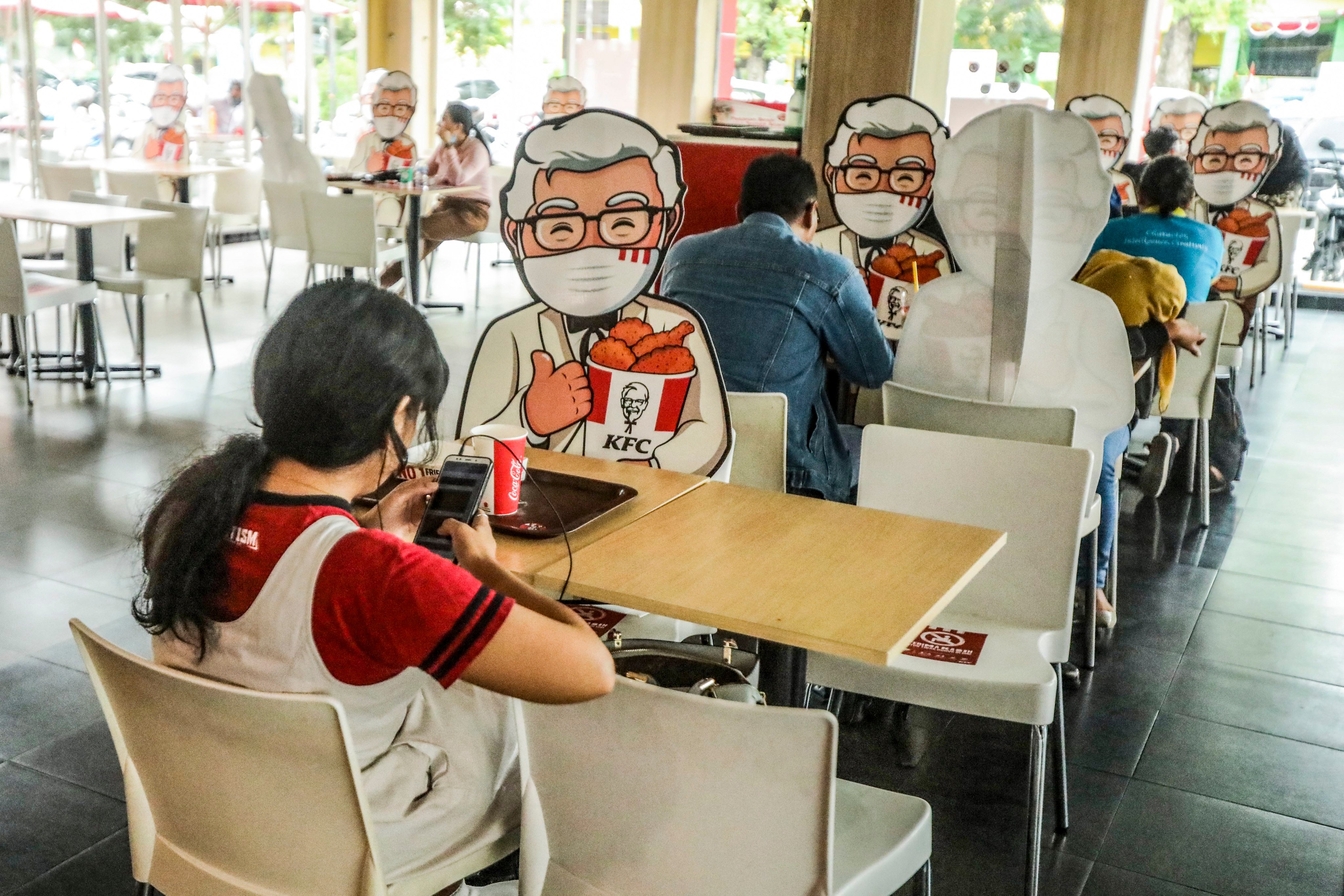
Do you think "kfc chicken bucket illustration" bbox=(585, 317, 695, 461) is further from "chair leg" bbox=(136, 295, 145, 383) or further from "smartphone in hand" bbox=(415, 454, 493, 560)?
"chair leg" bbox=(136, 295, 145, 383)

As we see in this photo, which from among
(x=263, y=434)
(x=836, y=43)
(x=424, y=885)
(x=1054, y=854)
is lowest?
(x=1054, y=854)

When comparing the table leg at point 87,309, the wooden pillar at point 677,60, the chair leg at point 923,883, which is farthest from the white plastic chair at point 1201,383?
the wooden pillar at point 677,60

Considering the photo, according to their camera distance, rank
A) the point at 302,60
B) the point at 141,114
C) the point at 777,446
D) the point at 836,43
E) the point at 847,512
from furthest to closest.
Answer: the point at 302,60
the point at 141,114
the point at 836,43
the point at 777,446
the point at 847,512

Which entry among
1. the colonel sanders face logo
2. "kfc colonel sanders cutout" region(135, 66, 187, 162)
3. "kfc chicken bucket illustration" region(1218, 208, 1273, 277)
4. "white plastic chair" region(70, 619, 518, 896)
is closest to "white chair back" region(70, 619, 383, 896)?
"white plastic chair" region(70, 619, 518, 896)

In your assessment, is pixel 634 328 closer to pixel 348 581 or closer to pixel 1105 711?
pixel 348 581

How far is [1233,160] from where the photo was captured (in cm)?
587

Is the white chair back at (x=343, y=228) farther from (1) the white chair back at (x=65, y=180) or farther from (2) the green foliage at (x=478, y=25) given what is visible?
(2) the green foliage at (x=478, y=25)

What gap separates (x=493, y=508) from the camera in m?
1.88

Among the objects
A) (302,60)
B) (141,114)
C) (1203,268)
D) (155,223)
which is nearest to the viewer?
(1203,268)

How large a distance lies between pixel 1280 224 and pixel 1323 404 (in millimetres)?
945

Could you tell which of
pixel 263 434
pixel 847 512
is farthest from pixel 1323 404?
pixel 263 434

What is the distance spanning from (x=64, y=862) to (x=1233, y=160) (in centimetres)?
559

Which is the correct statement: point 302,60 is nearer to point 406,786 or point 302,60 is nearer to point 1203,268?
point 1203,268

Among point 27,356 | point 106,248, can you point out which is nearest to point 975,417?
point 27,356
